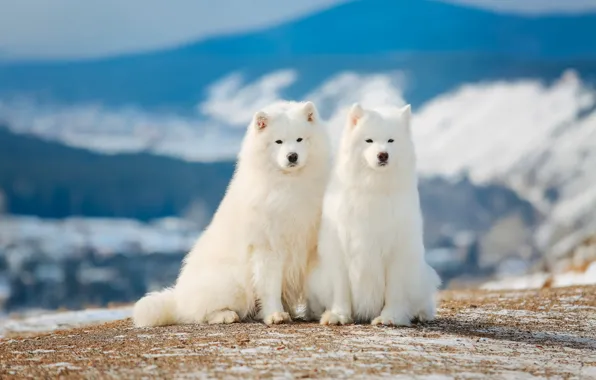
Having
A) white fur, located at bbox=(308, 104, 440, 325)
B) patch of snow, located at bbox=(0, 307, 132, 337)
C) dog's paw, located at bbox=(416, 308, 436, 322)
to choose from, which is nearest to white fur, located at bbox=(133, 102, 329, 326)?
white fur, located at bbox=(308, 104, 440, 325)

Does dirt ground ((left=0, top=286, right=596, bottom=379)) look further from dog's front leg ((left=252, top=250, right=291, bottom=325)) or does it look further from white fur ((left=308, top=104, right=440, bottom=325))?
white fur ((left=308, top=104, right=440, bottom=325))

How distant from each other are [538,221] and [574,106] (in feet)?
38.2

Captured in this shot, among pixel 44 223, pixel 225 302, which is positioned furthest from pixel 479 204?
pixel 225 302

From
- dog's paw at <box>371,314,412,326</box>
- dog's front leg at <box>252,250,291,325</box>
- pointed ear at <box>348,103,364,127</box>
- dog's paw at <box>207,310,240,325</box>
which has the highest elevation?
pointed ear at <box>348,103,364,127</box>

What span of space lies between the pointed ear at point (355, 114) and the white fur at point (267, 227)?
58 centimetres

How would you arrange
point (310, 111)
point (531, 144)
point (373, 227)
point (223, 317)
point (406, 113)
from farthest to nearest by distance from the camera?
1. point (531, 144)
2. point (223, 317)
3. point (310, 111)
4. point (406, 113)
5. point (373, 227)

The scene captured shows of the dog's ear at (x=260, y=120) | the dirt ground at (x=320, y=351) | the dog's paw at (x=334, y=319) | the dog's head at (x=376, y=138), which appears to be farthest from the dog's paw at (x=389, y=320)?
the dog's ear at (x=260, y=120)

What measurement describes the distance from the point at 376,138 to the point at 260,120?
51.6 inches

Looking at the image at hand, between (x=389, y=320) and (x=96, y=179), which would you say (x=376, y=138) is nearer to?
(x=389, y=320)

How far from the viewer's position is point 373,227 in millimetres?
8953

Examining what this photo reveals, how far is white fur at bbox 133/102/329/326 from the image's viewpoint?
30.9 ft

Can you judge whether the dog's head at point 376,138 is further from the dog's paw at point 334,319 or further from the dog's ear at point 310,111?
the dog's paw at point 334,319

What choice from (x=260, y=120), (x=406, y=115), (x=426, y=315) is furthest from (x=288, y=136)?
(x=426, y=315)

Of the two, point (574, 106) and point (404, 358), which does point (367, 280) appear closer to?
point (404, 358)
